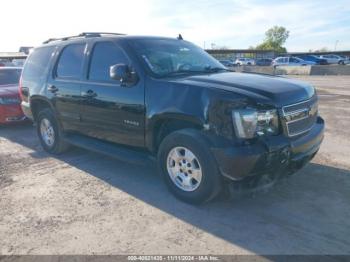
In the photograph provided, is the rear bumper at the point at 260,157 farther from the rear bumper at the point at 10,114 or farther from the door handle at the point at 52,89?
the rear bumper at the point at 10,114

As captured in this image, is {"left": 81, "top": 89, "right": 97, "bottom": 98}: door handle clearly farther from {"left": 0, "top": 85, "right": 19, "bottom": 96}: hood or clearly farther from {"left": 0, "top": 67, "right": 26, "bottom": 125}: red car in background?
{"left": 0, "top": 85, "right": 19, "bottom": 96}: hood

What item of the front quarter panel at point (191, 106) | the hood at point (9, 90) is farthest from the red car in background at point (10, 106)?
the front quarter panel at point (191, 106)

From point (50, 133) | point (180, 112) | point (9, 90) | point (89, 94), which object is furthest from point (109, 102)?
point (9, 90)

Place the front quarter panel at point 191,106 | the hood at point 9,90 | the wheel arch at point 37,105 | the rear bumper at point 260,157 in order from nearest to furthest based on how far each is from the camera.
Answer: the rear bumper at point 260,157 → the front quarter panel at point 191,106 → the wheel arch at point 37,105 → the hood at point 9,90

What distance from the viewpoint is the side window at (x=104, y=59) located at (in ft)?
16.2

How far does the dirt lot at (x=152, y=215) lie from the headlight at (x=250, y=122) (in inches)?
32.0

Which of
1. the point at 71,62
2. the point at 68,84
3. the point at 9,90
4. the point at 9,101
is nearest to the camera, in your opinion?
the point at 68,84

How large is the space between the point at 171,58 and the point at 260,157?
2068mm

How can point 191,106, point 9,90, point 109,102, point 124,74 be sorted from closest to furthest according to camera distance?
point 191,106 → point 124,74 → point 109,102 → point 9,90

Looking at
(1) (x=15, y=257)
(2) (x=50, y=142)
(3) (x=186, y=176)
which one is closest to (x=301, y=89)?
(3) (x=186, y=176)

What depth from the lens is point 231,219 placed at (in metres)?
3.91

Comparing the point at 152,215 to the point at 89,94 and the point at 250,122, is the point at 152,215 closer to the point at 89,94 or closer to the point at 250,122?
the point at 250,122

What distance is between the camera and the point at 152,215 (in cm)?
406

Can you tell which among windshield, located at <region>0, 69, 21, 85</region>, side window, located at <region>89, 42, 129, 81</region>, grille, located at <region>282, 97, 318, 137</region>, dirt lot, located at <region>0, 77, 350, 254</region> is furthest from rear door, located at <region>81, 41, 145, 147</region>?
windshield, located at <region>0, 69, 21, 85</region>
